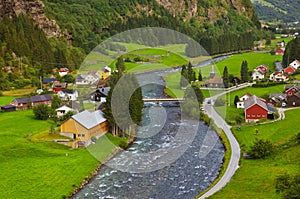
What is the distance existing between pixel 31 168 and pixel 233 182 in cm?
2313

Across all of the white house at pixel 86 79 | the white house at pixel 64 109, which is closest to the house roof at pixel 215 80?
the white house at pixel 86 79

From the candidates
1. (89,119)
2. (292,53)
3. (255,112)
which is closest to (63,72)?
(89,119)

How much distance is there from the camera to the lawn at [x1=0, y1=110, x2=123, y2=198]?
4462cm

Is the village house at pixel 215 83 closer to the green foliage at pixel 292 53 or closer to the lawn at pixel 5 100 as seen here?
the green foliage at pixel 292 53

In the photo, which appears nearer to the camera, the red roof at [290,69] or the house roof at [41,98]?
the house roof at [41,98]

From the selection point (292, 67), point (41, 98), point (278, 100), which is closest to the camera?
point (278, 100)

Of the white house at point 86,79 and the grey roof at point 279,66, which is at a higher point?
the grey roof at point 279,66

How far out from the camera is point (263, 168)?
50.0m

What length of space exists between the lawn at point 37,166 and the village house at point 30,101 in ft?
57.5

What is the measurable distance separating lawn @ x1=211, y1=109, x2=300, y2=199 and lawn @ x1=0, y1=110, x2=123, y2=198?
1667cm

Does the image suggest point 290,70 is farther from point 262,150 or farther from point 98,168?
point 98,168

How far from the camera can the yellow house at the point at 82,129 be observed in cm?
6088

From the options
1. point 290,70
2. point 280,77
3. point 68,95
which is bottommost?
point 68,95

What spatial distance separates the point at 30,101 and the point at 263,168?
51.5 m
